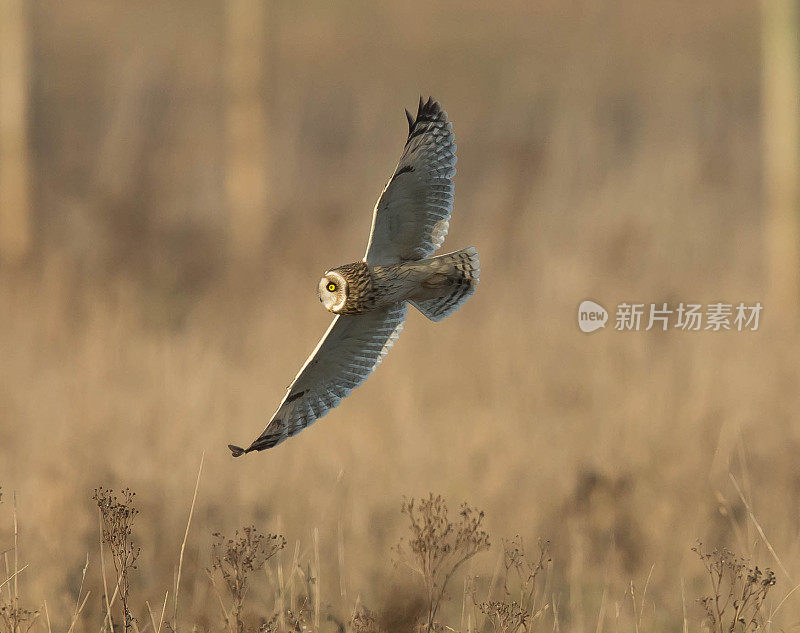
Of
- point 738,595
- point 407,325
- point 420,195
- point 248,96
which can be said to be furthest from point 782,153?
point 420,195

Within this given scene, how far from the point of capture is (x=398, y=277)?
185 cm

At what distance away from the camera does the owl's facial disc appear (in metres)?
1.72

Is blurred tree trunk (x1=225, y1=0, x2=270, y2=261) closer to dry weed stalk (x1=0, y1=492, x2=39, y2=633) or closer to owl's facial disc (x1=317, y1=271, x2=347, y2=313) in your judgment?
dry weed stalk (x1=0, y1=492, x2=39, y2=633)

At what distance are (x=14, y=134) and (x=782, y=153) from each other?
5.69m

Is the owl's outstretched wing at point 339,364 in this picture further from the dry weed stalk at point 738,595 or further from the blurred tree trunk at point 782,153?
the blurred tree trunk at point 782,153

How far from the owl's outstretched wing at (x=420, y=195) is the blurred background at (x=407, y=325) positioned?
1823mm

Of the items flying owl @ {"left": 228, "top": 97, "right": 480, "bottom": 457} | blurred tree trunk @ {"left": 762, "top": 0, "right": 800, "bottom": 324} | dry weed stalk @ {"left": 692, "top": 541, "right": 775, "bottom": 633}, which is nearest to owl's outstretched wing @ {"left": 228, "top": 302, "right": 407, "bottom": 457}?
flying owl @ {"left": 228, "top": 97, "right": 480, "bottom": 457}

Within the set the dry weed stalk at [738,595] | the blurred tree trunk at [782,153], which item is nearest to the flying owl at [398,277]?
the dry weed stalk at [738,595]

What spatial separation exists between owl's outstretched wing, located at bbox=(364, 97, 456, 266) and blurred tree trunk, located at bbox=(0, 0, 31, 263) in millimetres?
6455

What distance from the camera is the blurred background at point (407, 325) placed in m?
4.08

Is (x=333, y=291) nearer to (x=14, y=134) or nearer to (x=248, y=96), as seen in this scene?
(x=248, y=96)

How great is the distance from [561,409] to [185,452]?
196 cm

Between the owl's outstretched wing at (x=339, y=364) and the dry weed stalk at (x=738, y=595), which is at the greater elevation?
the owl's outstretched wing at (x=339, y=364)

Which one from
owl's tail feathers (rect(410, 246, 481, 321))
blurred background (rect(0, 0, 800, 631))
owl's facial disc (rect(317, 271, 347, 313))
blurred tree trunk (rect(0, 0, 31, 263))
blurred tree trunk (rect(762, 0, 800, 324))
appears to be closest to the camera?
owl's facial disc (rect(317, 271, 347, 313))
